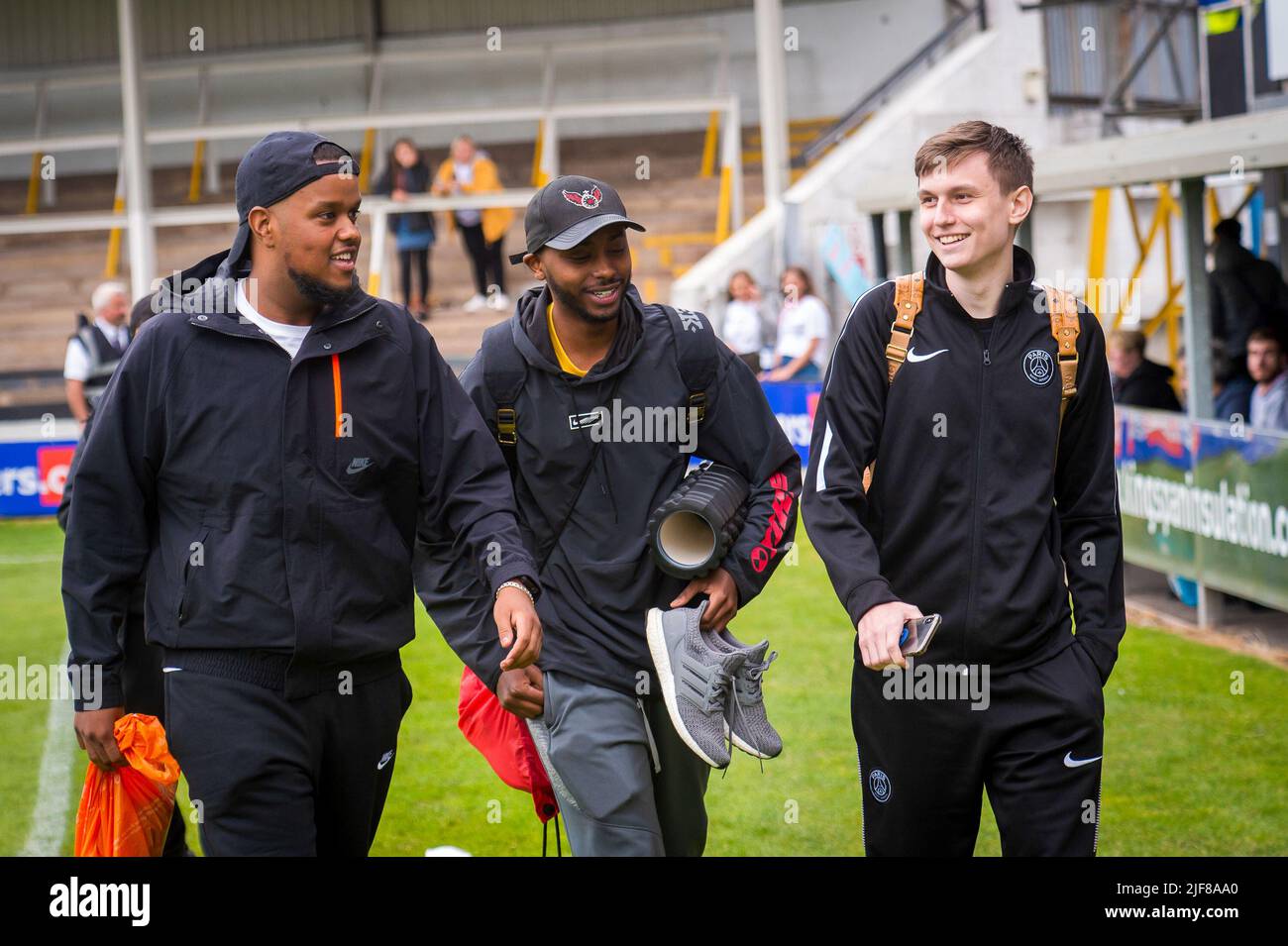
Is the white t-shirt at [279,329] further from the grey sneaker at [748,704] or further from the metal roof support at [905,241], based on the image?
the metal roof support at [905,241]

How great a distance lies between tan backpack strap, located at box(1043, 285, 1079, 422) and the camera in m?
3.85

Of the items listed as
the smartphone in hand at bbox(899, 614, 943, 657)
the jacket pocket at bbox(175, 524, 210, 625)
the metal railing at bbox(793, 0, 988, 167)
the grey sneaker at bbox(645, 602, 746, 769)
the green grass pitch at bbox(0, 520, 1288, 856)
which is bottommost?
the green grass pitch at bbox(0, 520, 1288, 856)

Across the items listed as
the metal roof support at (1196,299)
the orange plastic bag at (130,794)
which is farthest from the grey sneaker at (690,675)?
the metal roof support at (1196,299)

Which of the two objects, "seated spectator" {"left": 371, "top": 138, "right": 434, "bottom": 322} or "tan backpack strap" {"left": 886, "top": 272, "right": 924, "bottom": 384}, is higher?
"seated spectator" {"left": 371, "top": 138, "right": 434, "bottom": 322}

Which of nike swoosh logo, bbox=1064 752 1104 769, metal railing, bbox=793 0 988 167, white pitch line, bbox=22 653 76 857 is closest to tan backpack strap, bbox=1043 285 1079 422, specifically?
nike swoosh logo, bbox=1064 752 1104 769

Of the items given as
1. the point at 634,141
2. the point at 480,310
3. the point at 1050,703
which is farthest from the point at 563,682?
the point at 634,141

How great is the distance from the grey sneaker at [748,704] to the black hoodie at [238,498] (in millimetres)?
707

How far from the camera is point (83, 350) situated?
46.8 feet

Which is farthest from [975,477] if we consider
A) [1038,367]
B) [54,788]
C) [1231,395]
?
[1231,395]

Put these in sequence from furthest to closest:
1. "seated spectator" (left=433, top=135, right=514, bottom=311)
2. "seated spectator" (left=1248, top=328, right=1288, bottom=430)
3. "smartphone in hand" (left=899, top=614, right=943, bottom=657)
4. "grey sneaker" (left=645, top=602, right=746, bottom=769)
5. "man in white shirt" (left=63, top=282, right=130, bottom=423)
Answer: "seated spectator" (left=433, top=135, right=514, bottom=311)
"man in white shirt" (left=63, top=282, right=130, bottom=423)
"seated spectator" (left=1248, top=328, right=1288, bottom=430)
"grey sneaker" (left=645, top=602, right=746, bottom=769)
"smartphone in hand" (left=899, top=614, right=943, bottom=657)

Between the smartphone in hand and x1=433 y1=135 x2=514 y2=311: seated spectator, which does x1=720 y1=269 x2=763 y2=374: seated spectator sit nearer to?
x1=433 y1=135 x2=514 y2=311: seated spectator

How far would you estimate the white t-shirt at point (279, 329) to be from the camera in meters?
3.89
